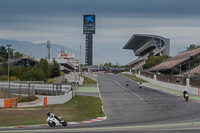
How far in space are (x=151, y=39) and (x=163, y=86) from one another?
101132mm

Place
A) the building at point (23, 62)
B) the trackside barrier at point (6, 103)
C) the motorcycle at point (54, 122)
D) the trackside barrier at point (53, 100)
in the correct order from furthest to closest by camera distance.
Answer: the building at point (23, 62) → the trackside barrier at point (53, 100) → the trackside barrier at point (6, 103) → the motorcycle at point (54, 122)

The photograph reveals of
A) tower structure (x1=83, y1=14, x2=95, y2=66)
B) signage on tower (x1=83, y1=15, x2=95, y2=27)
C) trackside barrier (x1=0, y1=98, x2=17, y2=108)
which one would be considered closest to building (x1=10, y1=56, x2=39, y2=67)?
signage on tower (x1=83, y1=15, x2=95, y2=27)

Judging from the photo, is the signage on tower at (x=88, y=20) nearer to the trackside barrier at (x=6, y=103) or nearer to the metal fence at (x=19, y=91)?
the metal fence at (x=19, y=91)

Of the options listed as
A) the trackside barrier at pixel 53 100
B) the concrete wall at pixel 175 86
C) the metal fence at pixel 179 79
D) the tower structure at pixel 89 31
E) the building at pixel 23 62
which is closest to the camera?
the trackside barrier at pixel 53 100

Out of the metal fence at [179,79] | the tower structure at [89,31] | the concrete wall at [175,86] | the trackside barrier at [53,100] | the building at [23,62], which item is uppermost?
the tower structure at [89,31]

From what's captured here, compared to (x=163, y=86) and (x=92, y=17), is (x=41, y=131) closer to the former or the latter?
(x=163, y=86)

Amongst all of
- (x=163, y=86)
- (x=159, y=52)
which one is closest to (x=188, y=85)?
(x=163, y=86)

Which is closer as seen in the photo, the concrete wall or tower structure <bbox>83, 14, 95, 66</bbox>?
the concrete wall

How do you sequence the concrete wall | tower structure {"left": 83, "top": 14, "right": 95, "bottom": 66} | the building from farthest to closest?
tower structure {"left": 83, "top": 14, "right": 95, "bottom": 66} → the building → the concrete wall

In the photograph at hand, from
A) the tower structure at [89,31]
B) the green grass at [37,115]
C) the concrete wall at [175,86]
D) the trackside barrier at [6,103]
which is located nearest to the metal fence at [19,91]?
the trackside barrier at [6,103]

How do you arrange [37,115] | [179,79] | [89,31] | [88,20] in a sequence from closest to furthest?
[37,115] < [179,79] < [88,20] < [89,31]

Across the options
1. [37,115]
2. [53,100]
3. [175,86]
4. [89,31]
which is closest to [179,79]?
[175,86]

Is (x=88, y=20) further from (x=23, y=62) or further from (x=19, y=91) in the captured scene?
(x=19, y=91)

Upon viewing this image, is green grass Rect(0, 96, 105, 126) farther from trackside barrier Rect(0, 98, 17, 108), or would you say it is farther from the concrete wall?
the concrete wall
